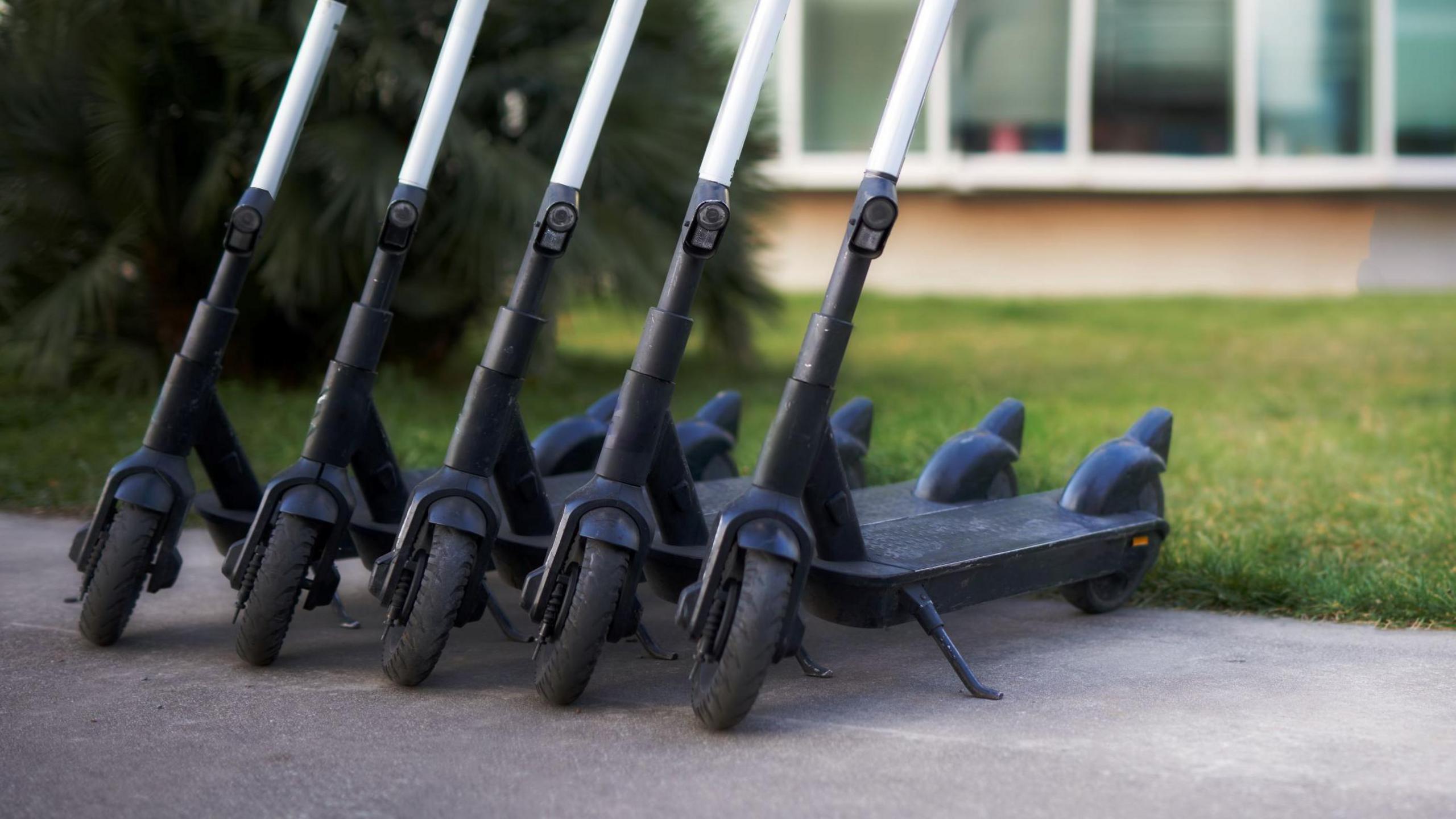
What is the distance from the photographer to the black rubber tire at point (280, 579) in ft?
12.6

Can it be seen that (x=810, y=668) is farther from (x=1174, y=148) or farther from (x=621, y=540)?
(x=1174, y=148)

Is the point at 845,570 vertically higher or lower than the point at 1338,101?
lower

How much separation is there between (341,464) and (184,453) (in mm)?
504

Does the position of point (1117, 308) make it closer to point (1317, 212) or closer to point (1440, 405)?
point (1317, 212)

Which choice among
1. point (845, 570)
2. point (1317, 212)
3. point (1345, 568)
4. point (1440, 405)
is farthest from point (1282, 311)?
point (845, 570)

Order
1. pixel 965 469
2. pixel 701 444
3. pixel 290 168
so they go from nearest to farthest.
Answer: pixel 965 469 < pixel 701 444 < pixel 290 168

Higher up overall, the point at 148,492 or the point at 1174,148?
the point at 1174,148

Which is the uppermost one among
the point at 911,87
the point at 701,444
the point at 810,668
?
the point at 911,87

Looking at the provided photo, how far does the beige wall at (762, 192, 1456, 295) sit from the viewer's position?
15.3m

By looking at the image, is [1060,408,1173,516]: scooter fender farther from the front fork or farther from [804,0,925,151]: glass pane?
[804,0,925,151]: glass pane

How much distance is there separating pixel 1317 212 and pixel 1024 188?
9.04 feet

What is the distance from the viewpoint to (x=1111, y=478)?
4.52 meters

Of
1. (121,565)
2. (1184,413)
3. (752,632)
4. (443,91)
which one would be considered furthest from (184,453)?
(1184,413)

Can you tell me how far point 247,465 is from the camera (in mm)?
4461
